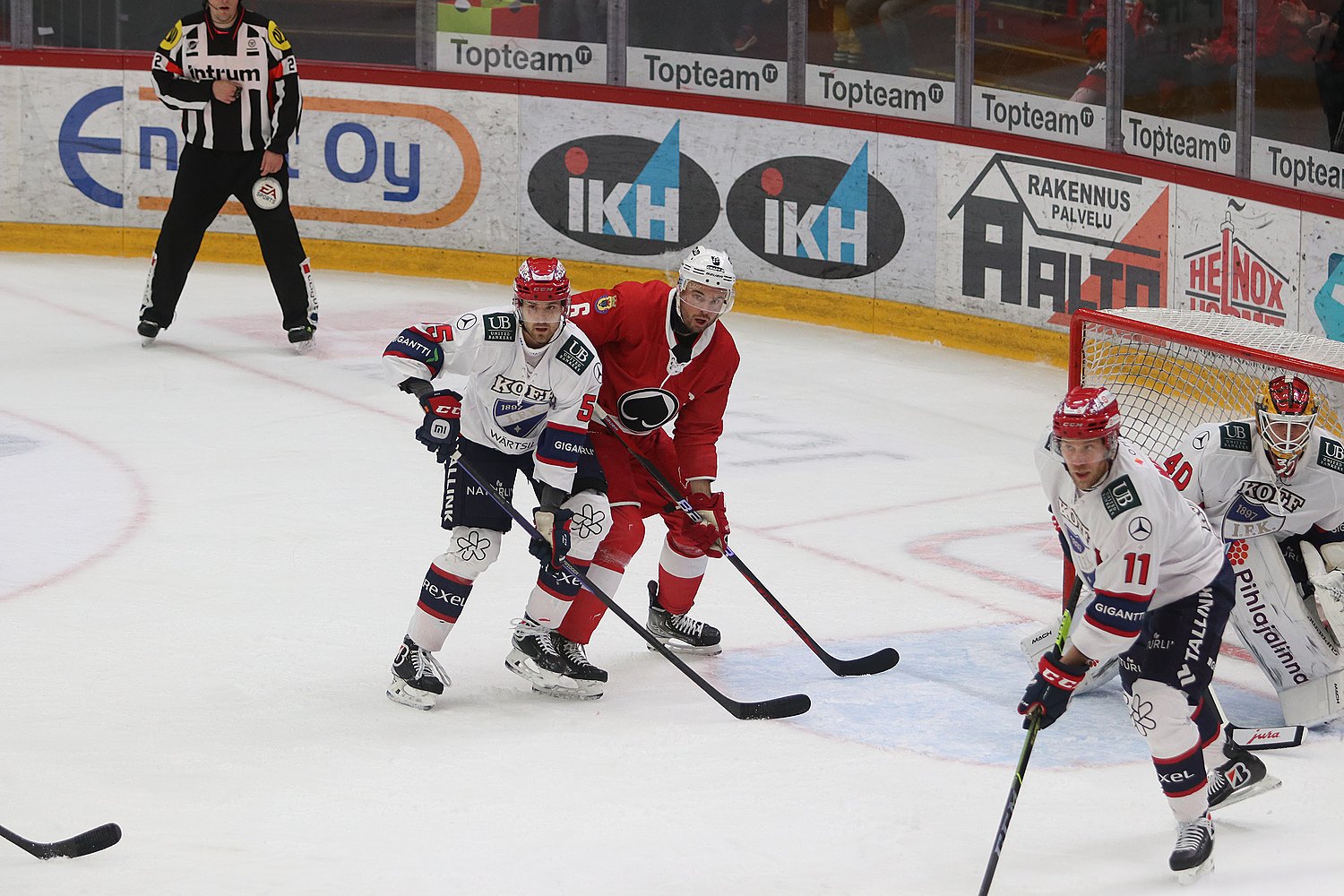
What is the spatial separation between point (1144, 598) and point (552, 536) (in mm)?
1464

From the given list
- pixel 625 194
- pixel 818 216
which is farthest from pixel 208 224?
pixel 818 216

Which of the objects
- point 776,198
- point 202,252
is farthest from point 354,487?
point 202,252

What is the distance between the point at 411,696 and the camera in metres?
4.49

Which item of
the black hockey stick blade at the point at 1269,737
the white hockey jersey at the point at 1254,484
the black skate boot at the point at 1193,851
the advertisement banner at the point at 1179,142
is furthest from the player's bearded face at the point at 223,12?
the black skate boot at the point at 1193,851

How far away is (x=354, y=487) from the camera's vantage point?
6.44 metres

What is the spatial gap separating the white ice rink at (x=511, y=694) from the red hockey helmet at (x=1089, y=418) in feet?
2.75

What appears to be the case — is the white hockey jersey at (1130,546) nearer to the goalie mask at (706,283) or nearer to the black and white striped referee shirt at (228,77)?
the goalie mask at (706,283)

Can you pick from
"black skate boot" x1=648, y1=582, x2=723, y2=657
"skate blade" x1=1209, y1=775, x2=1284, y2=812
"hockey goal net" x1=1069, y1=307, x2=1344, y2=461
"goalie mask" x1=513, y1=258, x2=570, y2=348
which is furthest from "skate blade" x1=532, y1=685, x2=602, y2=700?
"hockey goal net" x1=1069, y1=307, x2=1344, y2=461

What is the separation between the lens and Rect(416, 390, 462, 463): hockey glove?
14.2ft

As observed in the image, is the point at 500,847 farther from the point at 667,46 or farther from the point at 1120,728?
the point at 667,46

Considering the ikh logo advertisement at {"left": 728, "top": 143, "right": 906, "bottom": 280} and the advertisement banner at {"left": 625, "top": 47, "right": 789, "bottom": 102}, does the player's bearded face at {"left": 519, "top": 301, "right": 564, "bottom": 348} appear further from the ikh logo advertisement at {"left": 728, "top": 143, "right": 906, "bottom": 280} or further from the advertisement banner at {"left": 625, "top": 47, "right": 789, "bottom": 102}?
the advertisement banner at {"left": 625, "top": 47, "right": 789, "bottom": 102}

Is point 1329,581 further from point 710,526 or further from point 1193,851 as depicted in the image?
point 710,526

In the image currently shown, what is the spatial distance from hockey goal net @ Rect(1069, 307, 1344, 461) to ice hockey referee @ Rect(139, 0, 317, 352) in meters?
3.93

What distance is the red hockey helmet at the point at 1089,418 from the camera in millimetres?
3516
